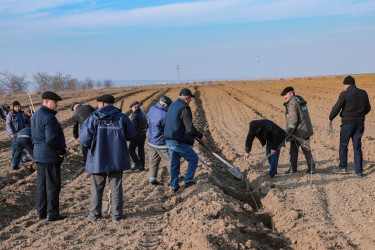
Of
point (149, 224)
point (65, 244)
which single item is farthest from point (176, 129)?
point (65, 244)

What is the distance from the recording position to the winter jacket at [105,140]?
19.4 feet

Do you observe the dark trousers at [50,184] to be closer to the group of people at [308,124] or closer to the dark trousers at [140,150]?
the dark trousers at [140,150]

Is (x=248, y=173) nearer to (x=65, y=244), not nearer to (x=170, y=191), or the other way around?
(x=170, y=191)

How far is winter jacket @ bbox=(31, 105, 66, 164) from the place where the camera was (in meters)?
6.09

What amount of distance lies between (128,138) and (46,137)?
1199 mm

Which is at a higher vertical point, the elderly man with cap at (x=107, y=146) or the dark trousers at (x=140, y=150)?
the elderly man with cap at (x=107, y=146)

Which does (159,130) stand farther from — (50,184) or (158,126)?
(50,184)

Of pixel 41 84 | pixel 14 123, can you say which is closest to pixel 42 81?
pixel 41 84

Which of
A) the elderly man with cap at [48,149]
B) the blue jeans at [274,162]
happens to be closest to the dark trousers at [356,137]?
the blue jeans at [274,162]

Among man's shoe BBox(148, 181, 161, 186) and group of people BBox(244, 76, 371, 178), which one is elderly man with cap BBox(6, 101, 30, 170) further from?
group of people BBox(244, 76, 371, 178)

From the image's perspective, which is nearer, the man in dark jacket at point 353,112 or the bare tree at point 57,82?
the man in dark jacket at point 353,112

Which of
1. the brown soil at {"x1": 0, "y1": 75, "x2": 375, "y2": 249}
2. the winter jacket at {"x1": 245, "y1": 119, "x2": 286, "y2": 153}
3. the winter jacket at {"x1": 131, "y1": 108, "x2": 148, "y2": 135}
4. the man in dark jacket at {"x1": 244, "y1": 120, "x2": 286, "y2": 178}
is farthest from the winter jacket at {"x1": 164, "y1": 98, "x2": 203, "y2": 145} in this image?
the winter jacket at {"x1": 131, "y1": 108, "x2": 148, "y2": 135}

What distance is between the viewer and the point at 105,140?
5.96 meters

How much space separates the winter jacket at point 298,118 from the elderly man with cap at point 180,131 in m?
2.07
